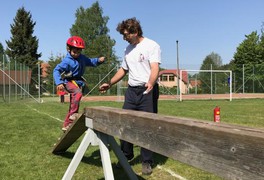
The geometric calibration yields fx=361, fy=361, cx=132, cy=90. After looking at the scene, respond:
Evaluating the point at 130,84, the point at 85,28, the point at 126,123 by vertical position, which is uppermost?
the point at 85,28

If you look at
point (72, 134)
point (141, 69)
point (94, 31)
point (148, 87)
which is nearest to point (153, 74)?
point (148, 87)

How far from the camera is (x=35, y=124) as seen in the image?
9.73 m

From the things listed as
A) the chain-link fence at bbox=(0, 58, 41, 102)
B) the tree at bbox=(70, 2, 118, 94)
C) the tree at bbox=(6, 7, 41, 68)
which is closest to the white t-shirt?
the chain-link fence at bbox=(0, 58, 41, 102)

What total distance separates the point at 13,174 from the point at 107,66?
113 ft

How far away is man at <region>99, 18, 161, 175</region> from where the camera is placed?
466 centimetres

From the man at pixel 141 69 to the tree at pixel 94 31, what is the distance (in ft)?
197

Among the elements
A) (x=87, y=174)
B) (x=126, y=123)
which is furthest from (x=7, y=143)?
(x=126, y=123)

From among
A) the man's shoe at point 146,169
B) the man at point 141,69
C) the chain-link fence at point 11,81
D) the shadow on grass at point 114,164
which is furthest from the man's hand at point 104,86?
the chain-link fence at point 11,81

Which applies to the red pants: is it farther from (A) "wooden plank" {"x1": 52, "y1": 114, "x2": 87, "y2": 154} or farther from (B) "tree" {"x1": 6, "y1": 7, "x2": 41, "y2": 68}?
(B) "tree" {"x1": 6, "y1": 7, "x2": 41, "y2": 68}

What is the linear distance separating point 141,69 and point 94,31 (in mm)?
63689

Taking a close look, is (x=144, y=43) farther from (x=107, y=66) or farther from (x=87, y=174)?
(x=107, y=66)

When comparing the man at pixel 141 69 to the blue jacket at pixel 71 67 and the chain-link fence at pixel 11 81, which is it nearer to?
the blue jacket at pixel 71 67

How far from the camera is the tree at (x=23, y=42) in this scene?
58312mm

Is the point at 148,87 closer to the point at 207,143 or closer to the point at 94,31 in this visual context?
the point at 207,143
